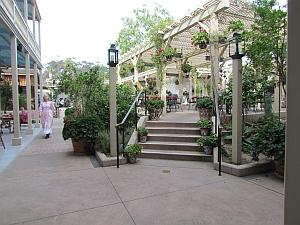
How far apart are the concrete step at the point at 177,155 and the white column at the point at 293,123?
3.37 metres

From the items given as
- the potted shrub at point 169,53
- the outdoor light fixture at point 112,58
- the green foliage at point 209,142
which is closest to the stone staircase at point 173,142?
the green foliage at point 209,142

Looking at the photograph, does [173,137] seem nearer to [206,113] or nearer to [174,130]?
[174,130]

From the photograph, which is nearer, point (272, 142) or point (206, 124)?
point (272, 142)

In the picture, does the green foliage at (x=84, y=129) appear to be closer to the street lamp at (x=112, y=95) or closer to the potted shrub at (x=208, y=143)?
the street lamp at (x=112, y=95)

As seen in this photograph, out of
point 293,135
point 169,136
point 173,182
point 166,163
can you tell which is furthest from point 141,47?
point 293,135

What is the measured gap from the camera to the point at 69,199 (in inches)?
108

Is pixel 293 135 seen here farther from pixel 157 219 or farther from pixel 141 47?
pixel 141 47

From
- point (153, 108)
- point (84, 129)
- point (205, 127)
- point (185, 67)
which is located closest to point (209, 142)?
point (205, 127)

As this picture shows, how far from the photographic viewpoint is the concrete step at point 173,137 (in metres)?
5.12

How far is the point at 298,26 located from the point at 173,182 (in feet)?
8.90

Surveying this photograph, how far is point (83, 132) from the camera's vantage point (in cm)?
490

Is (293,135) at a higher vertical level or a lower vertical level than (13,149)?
higher

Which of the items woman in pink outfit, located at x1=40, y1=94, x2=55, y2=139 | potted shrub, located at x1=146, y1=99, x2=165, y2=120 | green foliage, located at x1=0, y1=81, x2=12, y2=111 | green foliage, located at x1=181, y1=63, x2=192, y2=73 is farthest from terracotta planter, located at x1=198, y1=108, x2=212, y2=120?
green foliage, located at x1=0, y1=81, x2=12, y2=111

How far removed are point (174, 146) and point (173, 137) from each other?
1.13 feet
